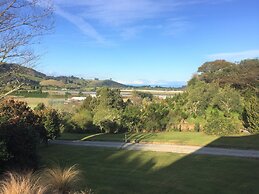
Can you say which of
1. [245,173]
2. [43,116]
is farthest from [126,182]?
[43,116]

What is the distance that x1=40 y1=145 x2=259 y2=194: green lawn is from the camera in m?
9.70

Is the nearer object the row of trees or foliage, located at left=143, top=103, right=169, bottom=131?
the row of trees

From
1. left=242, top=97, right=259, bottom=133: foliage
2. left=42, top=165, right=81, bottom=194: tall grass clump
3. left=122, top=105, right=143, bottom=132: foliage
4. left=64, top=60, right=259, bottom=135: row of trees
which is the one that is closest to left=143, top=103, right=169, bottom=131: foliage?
left=64, top=60, right=259, bottom=135: row of trees

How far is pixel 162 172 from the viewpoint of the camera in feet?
39.6

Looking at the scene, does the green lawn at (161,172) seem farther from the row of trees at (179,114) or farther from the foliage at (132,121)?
the row of trees at (179,114)

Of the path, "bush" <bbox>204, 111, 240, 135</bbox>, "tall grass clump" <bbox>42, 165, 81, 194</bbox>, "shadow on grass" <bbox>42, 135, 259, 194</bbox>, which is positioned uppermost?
"tall grass clump" <bbox>42, 165, 81, 194</bbox>

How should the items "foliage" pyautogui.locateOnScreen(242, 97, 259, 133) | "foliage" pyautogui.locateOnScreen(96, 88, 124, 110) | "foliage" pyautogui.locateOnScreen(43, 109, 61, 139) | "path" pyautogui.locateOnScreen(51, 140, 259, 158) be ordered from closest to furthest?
"path" pyautogui.locateOnScreen(51, 140, 259, 158) < "foliage" pyautogui.locateOnScreen(43, 109, 61, 139) < "foliage" pyautogui.locateOnScreen(242, 97, 259, 133) < "foliage" pyautogui.locateOnScreen(96, 88, 124, 110)

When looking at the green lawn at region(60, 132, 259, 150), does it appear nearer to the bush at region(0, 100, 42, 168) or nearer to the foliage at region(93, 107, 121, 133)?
the foliage at region(93, 107, 121, 133)

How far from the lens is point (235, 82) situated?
34531 mm

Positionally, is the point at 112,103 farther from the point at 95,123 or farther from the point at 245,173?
the point at 245,173

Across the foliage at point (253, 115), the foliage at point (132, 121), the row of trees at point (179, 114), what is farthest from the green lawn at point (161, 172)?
the row of trees at point (179, 114)

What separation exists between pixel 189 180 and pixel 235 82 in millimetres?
26022

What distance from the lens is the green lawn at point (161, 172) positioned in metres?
9.70

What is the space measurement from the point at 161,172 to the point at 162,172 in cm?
4
